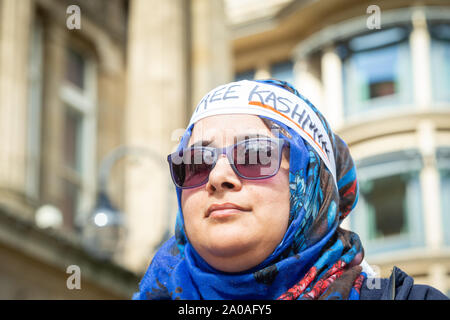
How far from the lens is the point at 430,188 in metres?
21.9

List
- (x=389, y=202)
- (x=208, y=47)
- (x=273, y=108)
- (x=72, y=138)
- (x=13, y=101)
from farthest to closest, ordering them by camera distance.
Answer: (x=389, y=202), (x=72, y=138), (x=208, y=47), (x=13, y=101), (x=273, y=108)

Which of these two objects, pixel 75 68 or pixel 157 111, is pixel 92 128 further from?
pixel 157 111

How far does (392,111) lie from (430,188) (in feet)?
6.95

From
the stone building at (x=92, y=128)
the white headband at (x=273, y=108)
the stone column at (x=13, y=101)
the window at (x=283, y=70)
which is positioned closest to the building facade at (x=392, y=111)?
the window at (x=283, y=70)

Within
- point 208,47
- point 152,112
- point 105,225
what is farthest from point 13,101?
point 208,47

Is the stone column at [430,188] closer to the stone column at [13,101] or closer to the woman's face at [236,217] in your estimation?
the stone column at [13,101]

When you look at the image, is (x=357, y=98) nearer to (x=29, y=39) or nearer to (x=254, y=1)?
(x=254, y=1)

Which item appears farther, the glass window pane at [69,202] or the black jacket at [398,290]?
the glass window pane at [69,202]

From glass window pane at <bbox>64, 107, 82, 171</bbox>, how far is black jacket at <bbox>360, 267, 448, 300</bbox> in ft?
49.9

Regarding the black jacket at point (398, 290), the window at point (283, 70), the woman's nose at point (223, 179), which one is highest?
the window at point (283, 70)

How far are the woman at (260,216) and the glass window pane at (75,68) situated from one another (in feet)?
51.3

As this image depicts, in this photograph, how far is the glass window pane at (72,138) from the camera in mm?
18016

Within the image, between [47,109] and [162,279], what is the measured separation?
14.2 metres
